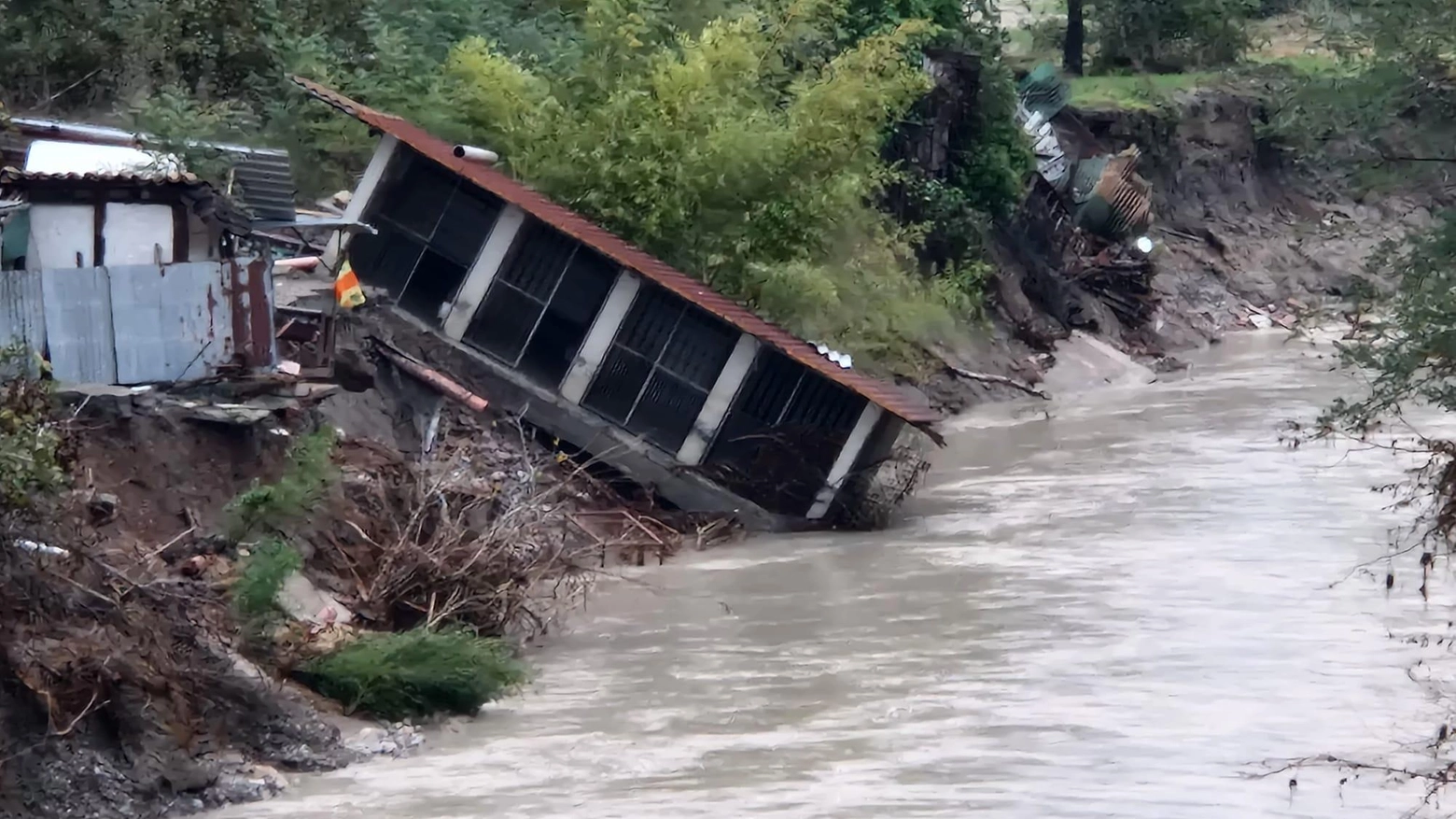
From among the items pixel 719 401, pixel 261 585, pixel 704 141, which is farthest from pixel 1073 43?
pixel 261 585

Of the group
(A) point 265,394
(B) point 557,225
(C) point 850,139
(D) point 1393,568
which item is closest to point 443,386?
(B) point 557,225

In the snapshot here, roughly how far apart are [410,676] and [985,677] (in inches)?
137

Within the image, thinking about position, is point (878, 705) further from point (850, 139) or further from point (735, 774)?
point (850, 139)

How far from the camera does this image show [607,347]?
1648 centimetres

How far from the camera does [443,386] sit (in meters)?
15.6

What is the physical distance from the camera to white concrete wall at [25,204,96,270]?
475 inches

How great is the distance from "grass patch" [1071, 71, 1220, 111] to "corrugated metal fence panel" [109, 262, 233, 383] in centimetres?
2477

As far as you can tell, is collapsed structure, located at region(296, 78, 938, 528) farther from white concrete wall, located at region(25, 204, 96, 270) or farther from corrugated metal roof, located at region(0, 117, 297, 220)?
white concrete wall, located at region(25, 204, 96, 270)

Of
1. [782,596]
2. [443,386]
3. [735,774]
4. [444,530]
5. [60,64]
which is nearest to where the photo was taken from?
[735,774]

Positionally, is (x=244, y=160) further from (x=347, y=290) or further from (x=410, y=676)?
(x=410, y=676)

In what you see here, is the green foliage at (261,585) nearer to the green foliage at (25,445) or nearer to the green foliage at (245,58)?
the green foliage at (25,445)

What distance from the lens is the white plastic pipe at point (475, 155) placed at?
54.0 ft

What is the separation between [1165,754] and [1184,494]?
8.52 meters

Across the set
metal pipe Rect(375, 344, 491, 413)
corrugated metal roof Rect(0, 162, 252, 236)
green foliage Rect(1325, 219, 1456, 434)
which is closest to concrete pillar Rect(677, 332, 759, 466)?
metal pipe Rect(375, 344, 491, 413)
